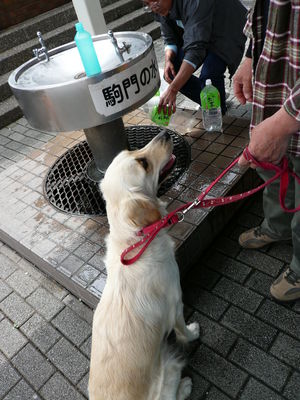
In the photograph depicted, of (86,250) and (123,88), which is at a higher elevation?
(123,88)

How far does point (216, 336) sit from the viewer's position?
2.43 metres

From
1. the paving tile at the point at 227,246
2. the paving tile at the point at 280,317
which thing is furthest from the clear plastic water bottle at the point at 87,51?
the paving tile at the point at 280,317

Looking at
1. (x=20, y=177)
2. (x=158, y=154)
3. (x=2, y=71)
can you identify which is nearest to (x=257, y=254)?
(x=158, y=154)

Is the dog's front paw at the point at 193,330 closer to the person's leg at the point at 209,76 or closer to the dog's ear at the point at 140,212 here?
the dog's ear at the point at 140,212

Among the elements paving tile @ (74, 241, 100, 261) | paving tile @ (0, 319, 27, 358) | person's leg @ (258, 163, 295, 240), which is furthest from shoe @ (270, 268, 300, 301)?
paving tile @ (0, 319, 27, 358)

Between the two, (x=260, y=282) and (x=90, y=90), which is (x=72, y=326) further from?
(x=90, y=90)

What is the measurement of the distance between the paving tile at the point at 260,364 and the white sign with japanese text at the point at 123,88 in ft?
6.80

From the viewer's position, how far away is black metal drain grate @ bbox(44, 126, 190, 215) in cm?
348

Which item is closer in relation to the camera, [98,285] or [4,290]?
[98,285]

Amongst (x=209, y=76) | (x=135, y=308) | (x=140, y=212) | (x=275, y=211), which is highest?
(x=140, y=212)

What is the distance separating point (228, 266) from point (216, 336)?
63 centimetres

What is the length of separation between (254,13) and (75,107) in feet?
5.00

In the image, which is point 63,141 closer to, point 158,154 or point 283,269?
point 158,154

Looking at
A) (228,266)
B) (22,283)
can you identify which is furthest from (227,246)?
(22,283)
